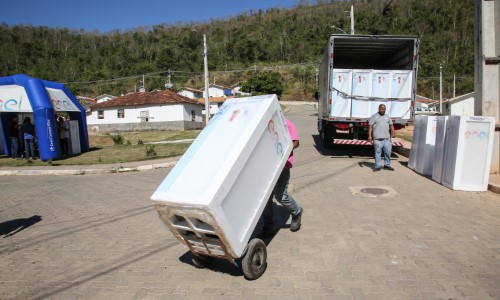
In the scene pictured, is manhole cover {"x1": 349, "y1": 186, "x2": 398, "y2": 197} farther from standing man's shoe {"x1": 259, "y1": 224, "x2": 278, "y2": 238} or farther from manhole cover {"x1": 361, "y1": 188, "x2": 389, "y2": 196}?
standing man's shoe {"x1": 259, "y1": 224, "x2": 278, "y2": 238}

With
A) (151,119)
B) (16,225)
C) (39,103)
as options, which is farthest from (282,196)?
(151,119)

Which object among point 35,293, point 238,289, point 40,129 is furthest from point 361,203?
point 40,129

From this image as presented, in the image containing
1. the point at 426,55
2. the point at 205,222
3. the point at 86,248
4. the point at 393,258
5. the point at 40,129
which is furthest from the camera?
the point at 426,55

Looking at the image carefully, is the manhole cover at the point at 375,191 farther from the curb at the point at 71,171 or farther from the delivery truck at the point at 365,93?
the curb at the point at 71,171

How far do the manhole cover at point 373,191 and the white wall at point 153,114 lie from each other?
3200 cm

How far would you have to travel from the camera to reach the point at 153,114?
39.0m

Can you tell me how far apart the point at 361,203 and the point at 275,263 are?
2930 millimetres

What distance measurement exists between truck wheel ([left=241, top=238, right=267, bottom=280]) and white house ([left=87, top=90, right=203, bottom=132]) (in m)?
34.9

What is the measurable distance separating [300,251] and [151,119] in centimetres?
3694

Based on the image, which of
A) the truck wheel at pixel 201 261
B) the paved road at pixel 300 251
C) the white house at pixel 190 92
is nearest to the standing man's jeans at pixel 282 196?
the paved road at pixel 300 251

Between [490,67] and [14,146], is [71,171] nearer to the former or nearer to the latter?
[14,146]

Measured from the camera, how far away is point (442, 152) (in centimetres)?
757

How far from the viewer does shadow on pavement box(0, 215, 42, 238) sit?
18.2 feet

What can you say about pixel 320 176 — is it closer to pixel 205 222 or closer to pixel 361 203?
pixel 361 203
